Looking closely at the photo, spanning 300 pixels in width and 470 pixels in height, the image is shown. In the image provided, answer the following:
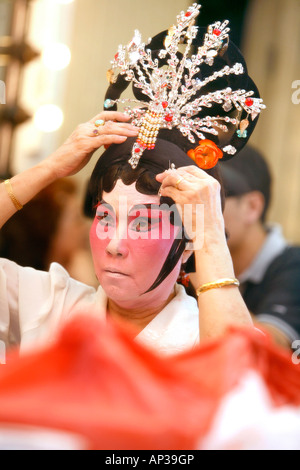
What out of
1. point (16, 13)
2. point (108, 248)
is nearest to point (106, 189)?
point (108, 248)

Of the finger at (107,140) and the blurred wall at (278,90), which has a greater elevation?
the blurred wall at (278,90)

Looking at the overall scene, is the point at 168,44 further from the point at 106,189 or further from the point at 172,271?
the point at 172,271

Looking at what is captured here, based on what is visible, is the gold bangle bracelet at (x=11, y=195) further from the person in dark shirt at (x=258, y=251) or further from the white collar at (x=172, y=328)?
the person in dark shirt at (x=258, y=251)

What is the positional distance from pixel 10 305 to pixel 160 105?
457 millimetres

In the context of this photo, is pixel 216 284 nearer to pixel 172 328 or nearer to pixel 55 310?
pixel 172 328

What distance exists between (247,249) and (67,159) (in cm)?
102

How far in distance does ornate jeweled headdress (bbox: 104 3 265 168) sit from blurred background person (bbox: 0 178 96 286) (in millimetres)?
697

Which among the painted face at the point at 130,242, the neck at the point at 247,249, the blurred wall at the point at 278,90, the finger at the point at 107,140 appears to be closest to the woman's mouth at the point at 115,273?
the painted face at the point at 130,242

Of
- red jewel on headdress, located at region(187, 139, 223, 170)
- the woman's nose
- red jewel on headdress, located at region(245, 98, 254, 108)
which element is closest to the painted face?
the woman's nose

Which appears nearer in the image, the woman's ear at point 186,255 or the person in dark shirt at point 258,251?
the woman's ear at point 186,255

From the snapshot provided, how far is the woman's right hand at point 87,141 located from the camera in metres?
1.26

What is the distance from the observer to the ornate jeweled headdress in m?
1.26

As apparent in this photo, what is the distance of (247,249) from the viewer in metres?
2.18

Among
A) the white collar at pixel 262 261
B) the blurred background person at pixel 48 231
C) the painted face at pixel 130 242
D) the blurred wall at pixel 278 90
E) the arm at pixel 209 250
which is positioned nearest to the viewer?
the arm at pixel 209 250
